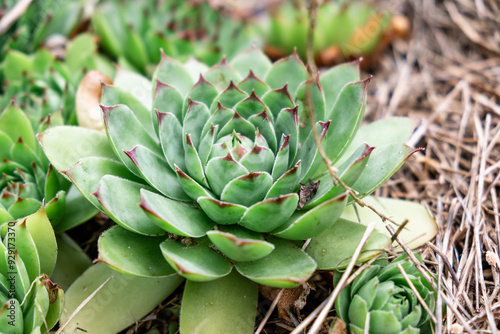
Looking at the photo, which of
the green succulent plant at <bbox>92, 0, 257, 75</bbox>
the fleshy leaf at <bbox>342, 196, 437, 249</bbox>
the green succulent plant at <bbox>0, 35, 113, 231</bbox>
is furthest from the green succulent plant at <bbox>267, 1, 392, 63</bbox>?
the fleshy leaf at <bbox>342, 196, 437, 249</bbox>

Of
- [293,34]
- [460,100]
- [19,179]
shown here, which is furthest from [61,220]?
[460,100]

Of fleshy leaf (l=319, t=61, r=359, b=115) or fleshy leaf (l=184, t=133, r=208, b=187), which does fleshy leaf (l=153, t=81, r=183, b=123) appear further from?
fleshy leaf (l=319, t=61, r=359, b=115)

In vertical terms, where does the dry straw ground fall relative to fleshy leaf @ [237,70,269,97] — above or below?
below

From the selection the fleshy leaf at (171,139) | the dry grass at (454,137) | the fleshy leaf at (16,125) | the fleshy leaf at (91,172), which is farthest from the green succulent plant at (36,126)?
the dry grass at (454,137)

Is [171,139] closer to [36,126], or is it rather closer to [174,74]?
[174,74]

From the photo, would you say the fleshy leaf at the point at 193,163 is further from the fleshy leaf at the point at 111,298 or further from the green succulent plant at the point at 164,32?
the green succulent plant at the point at 164,32

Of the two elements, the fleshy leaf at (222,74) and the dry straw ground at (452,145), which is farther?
the fleshy leaf at (222,74)
